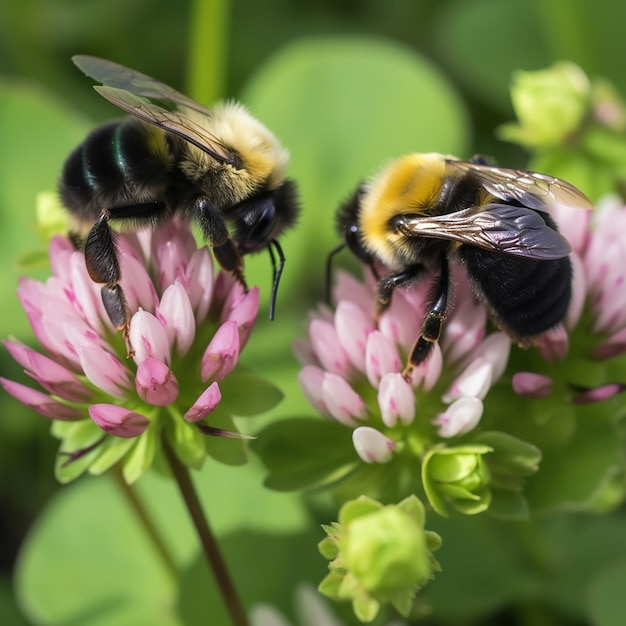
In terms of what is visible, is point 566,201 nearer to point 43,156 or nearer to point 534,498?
point 534,498

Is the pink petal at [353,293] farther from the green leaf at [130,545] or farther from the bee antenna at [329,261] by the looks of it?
the green leaf at [130,545]

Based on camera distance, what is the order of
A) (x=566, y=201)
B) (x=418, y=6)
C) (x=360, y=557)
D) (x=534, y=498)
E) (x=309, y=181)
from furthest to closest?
1. (x=418, y=6)
2. (x=309, y=181)
3. (x=534, y=498)
4. (x=566, y=201)
5. (x=360, y=557)

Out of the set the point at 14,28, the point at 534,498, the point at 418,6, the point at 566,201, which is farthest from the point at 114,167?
the point at 418,6

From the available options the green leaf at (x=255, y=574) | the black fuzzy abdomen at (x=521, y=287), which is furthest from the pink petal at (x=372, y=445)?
the green leaf at (x=255, y=574)

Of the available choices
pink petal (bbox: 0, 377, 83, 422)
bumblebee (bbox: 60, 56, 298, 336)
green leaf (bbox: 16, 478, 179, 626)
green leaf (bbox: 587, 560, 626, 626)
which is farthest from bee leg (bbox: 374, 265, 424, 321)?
green leaf (bbox: 16, 478, 179, 626)

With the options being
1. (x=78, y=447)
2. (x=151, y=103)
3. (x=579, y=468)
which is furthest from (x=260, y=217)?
(x=579, y=468)

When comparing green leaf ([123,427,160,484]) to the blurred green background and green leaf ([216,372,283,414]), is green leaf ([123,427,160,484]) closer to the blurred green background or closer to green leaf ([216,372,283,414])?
green leaf ([216,372,283,414])

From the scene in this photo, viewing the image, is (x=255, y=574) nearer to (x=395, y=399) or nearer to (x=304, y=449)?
(x=304, y=449)
